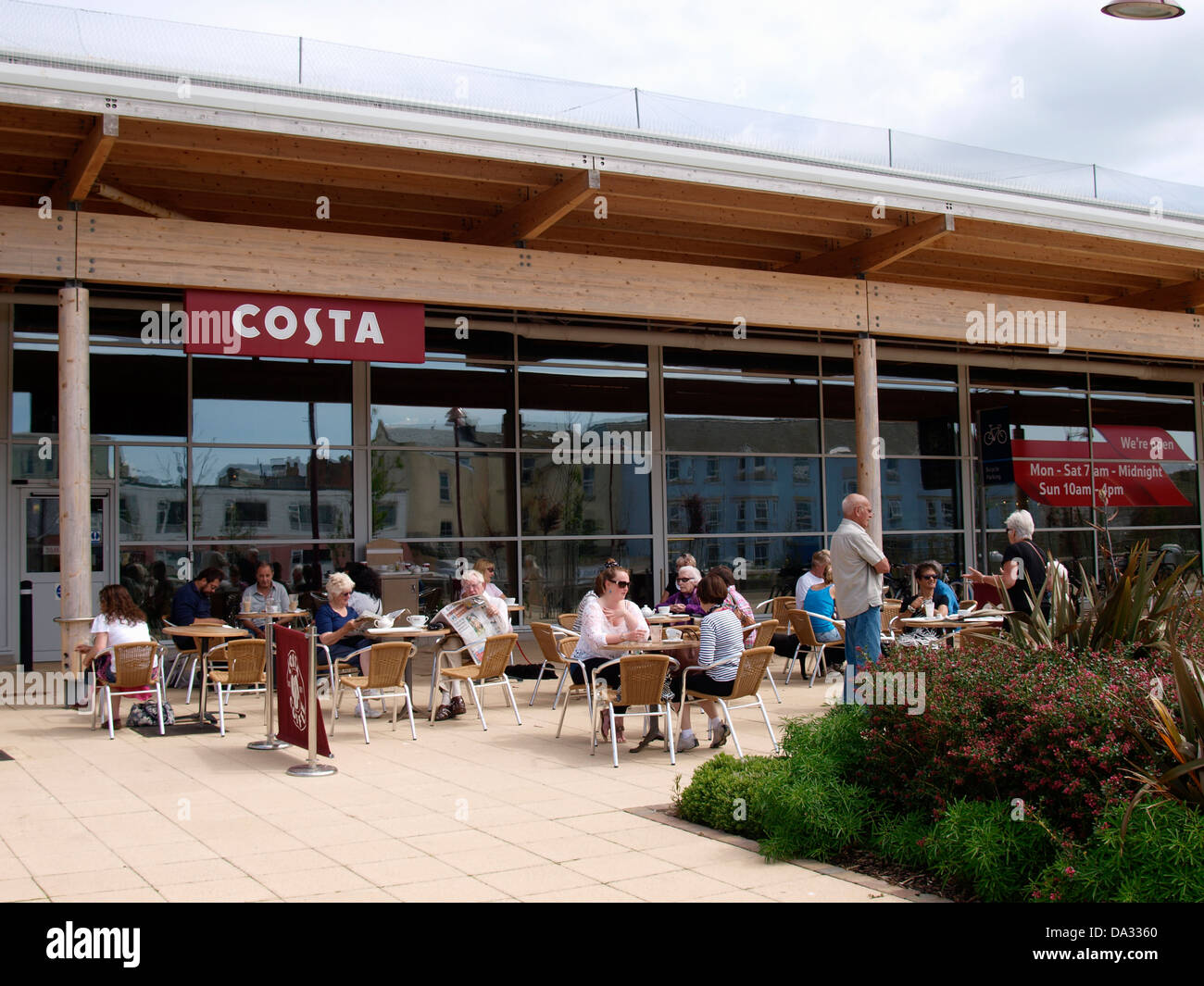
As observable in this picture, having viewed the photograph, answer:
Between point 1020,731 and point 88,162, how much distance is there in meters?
8.70

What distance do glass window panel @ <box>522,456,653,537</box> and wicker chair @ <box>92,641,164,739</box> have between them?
6692mm

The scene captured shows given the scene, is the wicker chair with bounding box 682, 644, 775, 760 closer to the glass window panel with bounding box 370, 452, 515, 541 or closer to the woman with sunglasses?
the woman with sunglasses

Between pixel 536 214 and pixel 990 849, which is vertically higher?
pixel 536 214

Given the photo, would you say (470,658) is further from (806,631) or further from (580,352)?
(580,352)

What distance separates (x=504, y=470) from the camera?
50.4ft

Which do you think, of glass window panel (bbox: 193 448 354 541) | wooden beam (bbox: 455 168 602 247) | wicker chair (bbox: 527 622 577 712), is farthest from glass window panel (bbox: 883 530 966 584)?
wicker chair (bbox: 527 622 577 712)

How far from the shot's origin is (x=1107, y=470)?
20.4 metres

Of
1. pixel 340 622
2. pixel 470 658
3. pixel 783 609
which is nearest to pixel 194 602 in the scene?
pixel 340 622

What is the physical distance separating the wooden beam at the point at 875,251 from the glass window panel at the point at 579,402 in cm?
271

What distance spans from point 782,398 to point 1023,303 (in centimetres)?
390

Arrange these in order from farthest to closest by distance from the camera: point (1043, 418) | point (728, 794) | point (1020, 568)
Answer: point (1043, 418) → point (1020, 568) → point (728, 794)
